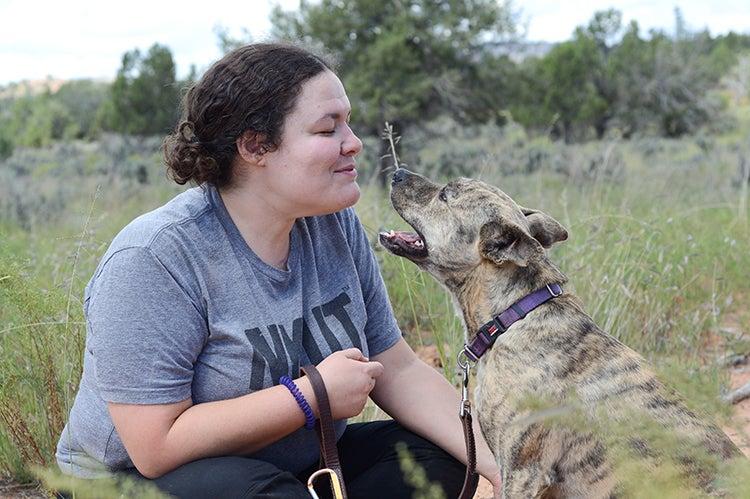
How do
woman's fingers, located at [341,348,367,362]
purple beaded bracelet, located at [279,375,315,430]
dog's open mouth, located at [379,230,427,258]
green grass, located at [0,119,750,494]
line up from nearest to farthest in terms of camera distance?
1. purple beaded bracelet, located at [279,375,315,430]
2. woman's fingers, located at [341,348,367,362]
3. dog's open mouth, located at [379,230,427,258]
4. green grass, located at [0,119,750,494]

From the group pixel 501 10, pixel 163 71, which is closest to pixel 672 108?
pixel 501 10

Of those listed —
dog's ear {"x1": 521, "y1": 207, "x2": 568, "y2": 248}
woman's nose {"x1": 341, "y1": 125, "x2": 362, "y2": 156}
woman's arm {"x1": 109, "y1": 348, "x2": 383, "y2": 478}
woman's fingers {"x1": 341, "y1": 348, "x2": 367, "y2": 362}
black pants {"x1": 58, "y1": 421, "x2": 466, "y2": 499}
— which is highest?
woman's nose {"x1": 341, "y1": 125, "x2": 362, "y2": 156}

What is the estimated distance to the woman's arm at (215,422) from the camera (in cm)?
259

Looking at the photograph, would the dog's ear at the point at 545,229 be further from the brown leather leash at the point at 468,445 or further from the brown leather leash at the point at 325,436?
the brown leather leash at the point at 325,436

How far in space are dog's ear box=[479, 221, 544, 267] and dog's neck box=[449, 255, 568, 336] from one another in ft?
0.18

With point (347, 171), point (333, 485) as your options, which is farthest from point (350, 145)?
point (333, 485)

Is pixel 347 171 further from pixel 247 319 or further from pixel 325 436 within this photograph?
pixel 325 436

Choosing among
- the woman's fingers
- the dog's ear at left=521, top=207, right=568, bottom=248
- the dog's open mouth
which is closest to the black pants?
the woman's fingers

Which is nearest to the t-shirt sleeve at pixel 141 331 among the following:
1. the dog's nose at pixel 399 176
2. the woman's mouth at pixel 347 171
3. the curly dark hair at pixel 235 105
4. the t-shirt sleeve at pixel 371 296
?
the curly dark hair at pixel 235 105

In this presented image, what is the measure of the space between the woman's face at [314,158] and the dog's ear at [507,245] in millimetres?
466

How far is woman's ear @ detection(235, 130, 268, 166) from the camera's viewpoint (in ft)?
9.48

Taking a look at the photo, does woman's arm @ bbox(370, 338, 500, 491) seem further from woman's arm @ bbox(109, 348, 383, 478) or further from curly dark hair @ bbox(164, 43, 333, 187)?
curly dark hair @ bbox(164, 43, 333, 187)

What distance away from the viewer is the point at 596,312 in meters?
4.55

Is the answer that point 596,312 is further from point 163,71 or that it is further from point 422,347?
point 163,71
